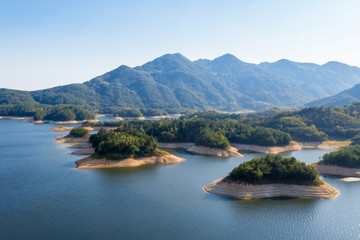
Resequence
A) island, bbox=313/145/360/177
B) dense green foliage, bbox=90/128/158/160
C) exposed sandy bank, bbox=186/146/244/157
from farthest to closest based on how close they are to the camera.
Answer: exposed sandy bank, bbox=186/146/244/157 < dense green foliage, bbox=90/128/158/160 < island, bbox=313/145/360/177

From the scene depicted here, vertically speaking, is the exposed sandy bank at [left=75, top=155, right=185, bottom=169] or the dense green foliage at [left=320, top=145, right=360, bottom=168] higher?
the dense green foliage at [left=320, top=145, right=360, bottom=168]

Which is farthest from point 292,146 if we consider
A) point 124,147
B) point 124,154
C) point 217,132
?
point 124,154

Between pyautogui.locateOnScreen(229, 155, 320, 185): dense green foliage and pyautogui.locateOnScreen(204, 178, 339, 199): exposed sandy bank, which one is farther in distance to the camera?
pyautogui.locateOnScreen(229, 155, 320, 185): dense green foliage

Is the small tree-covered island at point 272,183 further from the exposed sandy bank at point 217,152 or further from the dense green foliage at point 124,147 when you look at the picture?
the exposed sandy bank at point 217,152

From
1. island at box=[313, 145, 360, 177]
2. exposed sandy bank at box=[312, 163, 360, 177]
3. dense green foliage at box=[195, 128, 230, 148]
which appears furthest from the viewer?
dense green foliage at box=[195, 128, 230, 148]

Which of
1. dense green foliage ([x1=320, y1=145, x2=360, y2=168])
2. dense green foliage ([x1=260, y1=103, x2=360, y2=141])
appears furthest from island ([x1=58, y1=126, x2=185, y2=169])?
dense green foliage ([x1=260, y1=103, x2=360, y2=141])

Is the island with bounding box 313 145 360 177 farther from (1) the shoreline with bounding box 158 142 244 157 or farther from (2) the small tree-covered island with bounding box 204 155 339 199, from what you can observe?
(1) the shoreline with bounding box 158 142 244 157

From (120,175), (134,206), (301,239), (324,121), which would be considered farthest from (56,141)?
(324,121)

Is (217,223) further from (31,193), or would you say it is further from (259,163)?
(31,193)
